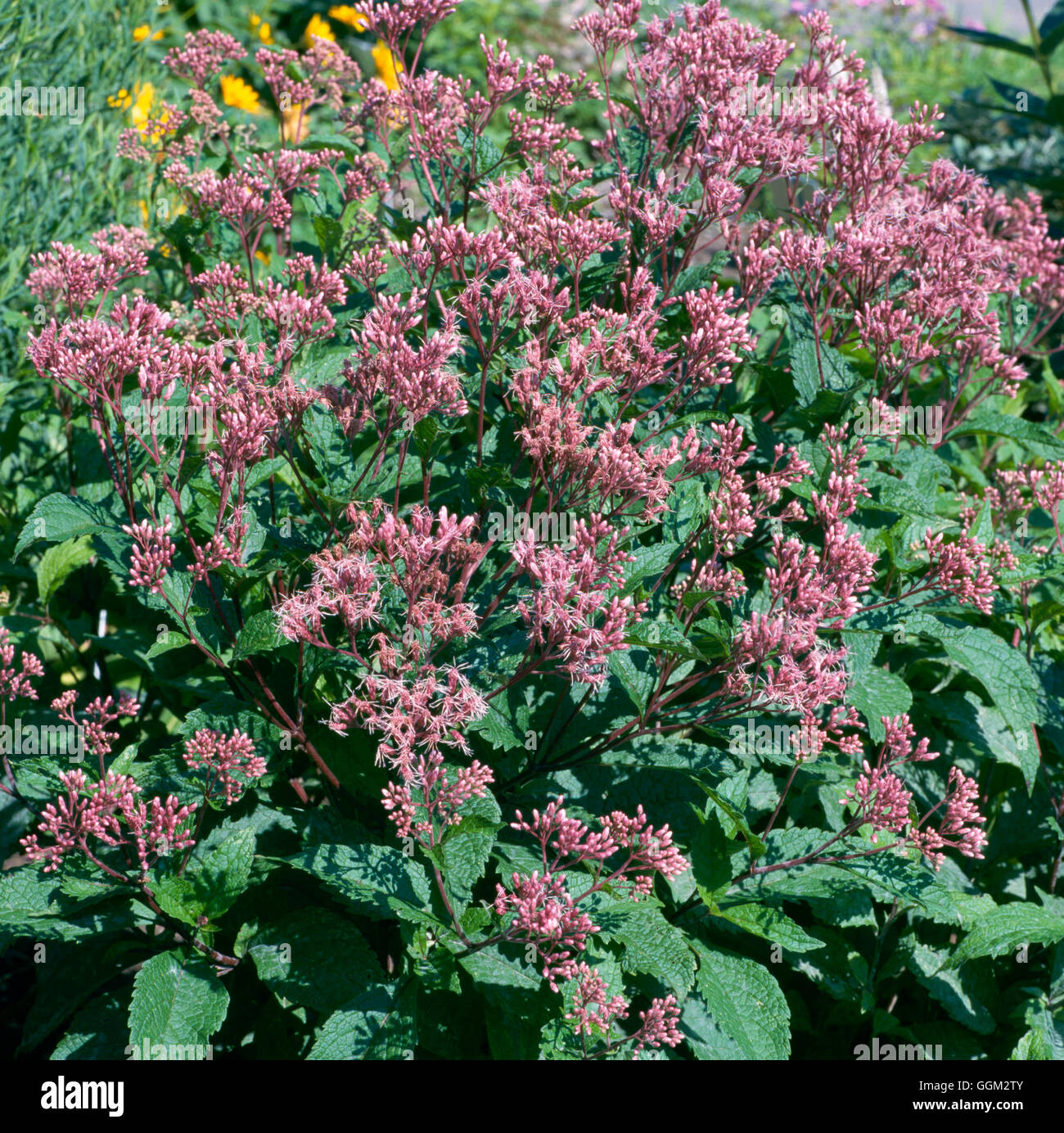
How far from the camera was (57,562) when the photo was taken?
3.37m

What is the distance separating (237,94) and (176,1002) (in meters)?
6.39

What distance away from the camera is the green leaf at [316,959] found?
2.60 meters

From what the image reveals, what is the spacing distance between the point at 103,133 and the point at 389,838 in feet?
14.0

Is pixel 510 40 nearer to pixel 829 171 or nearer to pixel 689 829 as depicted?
pixel 829 171

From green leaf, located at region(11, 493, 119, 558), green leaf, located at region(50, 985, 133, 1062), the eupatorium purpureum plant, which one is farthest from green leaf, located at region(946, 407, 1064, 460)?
green leaf, located at region(50, 985, 133, 1062)

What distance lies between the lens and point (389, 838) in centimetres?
286

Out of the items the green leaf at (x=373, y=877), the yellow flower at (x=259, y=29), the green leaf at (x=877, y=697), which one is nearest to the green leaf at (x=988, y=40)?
the green leaf at (x=877, y=697)

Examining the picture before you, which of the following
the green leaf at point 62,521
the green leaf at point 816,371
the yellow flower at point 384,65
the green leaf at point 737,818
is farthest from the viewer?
the yellow flower at point 384,65

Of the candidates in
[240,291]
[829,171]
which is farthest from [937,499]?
[240,291]

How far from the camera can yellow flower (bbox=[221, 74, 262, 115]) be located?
7.11 m

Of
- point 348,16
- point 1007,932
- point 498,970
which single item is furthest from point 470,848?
point 348,16

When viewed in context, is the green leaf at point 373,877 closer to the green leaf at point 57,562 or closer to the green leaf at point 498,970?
the green leaf at point 498,970

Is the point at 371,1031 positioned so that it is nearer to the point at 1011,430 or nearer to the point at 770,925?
the point at 770,925

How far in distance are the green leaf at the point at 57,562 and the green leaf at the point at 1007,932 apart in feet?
8.97
